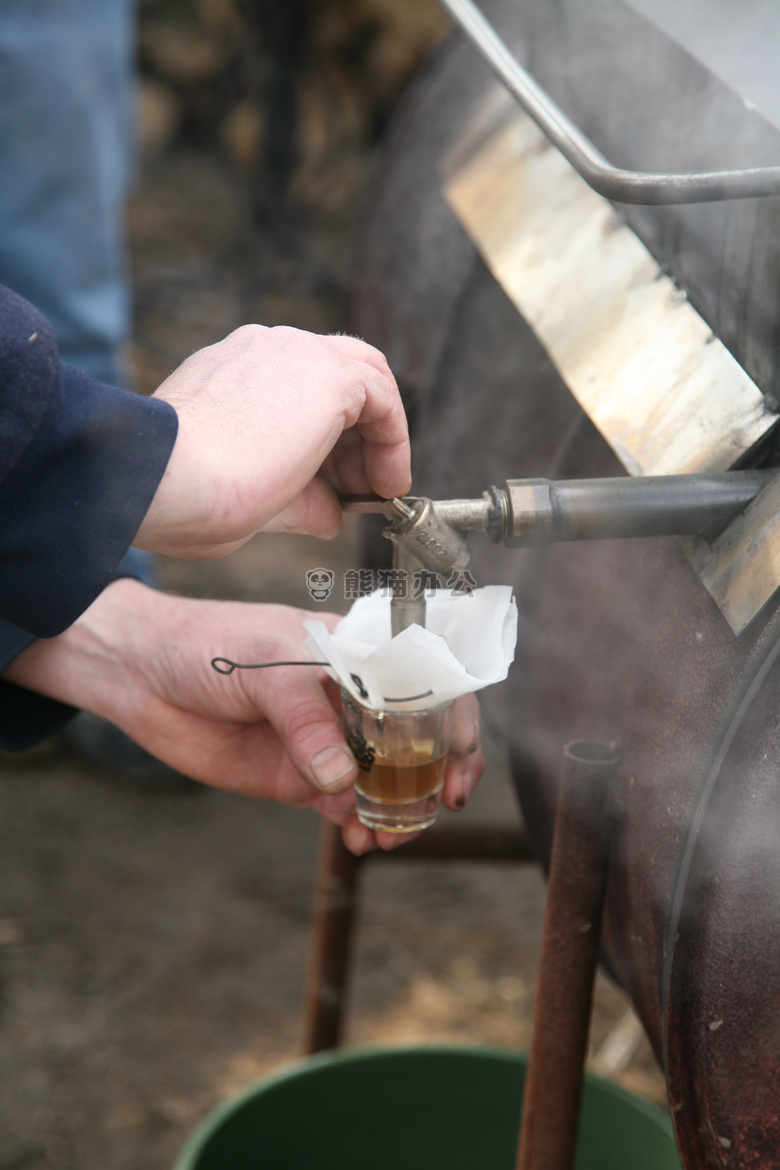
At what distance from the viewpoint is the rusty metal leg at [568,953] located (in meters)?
0.85

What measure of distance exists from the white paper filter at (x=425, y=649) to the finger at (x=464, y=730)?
12cm

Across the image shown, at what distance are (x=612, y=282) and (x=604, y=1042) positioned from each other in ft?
4.51

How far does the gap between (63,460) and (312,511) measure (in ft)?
0.77

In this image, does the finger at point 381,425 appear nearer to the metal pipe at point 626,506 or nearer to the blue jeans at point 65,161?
the metal pipe at point 626,506

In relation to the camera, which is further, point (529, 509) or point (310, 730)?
point (310, 730)

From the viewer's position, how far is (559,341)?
1017 mm

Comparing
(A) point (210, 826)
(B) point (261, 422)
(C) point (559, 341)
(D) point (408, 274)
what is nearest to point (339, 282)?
(A) point (210, 826)

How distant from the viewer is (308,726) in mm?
970

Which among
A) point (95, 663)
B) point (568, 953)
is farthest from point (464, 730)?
point (95, 663)

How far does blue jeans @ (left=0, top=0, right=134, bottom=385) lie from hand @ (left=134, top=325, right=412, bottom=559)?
1.58 m

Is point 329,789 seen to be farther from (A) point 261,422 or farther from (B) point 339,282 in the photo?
(B) point 339,282

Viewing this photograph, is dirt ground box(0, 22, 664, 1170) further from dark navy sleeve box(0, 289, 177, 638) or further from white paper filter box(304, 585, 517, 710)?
dark navy sleeve box(0, 289, 177, 638)

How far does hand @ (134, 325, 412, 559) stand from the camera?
28.2 inches

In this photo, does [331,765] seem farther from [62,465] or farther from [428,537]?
[62,465]
